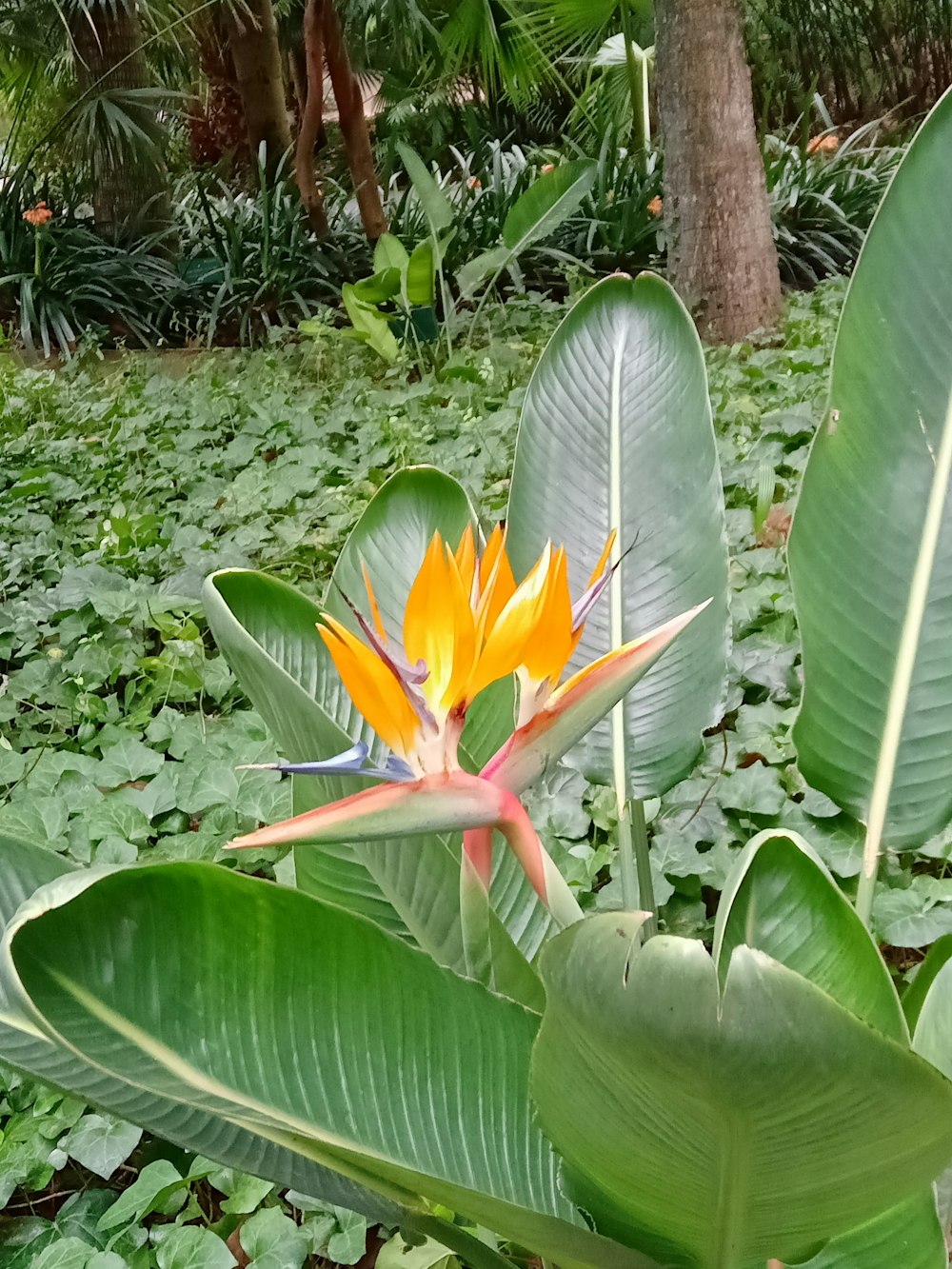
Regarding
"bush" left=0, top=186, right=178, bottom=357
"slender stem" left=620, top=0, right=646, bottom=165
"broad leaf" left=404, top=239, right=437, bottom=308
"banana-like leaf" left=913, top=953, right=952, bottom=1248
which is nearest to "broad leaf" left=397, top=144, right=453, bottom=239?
"broad leaf" left=404, top=239, right=437, bottom=308

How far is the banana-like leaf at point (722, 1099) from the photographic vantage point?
0.81 ft

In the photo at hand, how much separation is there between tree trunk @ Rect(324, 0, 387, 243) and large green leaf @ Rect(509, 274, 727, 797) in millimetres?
2630

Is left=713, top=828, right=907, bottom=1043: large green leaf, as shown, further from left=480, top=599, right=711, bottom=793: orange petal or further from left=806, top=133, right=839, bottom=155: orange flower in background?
left=806, top=133, right=839, bottom=155: orange flower in background

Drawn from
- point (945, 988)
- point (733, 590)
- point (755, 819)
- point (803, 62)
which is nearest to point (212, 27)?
point (803, 62)

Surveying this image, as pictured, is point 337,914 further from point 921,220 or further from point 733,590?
point 733,590

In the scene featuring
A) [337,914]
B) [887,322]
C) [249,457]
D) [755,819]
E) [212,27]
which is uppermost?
[212,27]

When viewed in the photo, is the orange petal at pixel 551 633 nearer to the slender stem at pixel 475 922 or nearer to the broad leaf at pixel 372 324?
the slender stem at pixel 475 922

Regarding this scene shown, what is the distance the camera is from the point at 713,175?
83.2 inches

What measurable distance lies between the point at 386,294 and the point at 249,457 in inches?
28.3

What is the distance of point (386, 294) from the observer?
2.40 m

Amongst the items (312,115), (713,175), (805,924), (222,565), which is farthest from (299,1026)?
(312,115)

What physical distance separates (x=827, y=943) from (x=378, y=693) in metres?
0.20

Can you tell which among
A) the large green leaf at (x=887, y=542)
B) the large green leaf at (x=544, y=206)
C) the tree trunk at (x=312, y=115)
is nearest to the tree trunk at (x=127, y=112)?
the tree trunk at (x=312, y=115)

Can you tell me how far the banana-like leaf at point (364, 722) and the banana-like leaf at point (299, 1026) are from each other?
0.06m
